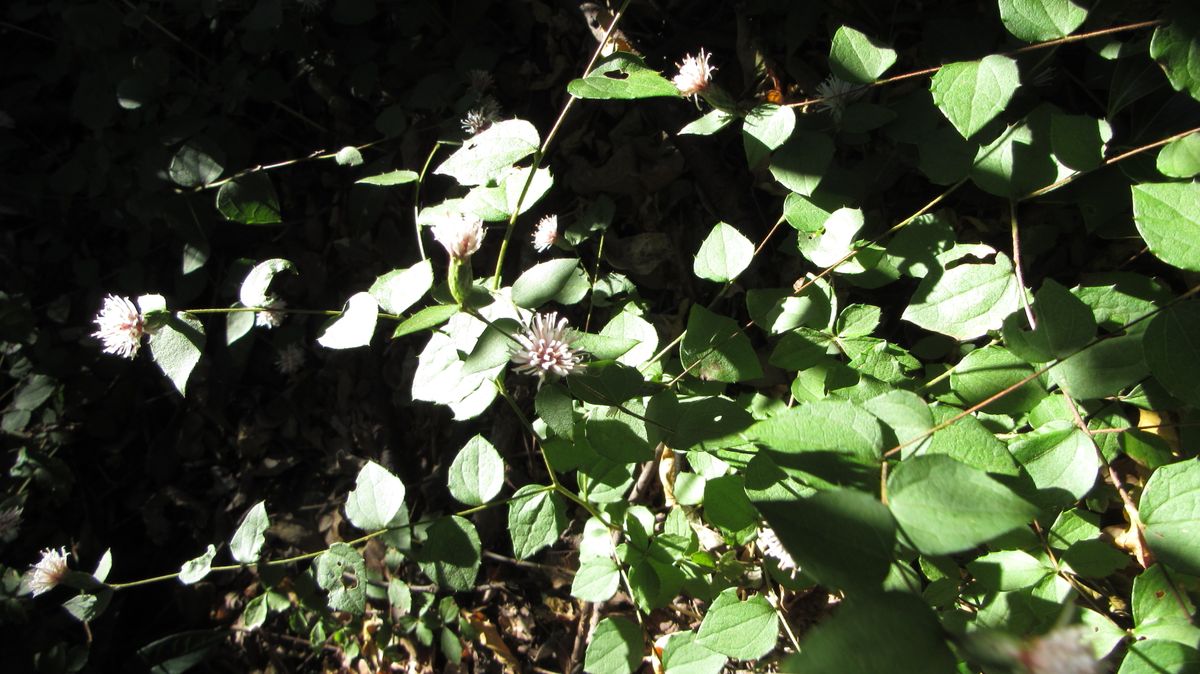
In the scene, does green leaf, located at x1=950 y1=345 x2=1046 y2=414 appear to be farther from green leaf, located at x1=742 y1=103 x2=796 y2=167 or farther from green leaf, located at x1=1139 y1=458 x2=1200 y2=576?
green leaf, located at x1=742 y1=103 x2=796 y2=167

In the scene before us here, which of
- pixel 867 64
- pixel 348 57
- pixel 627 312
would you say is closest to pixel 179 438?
pixel 348 57

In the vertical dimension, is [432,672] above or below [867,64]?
below

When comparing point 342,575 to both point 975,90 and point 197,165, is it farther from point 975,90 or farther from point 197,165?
point 975,90

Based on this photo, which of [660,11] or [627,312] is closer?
[627,312]

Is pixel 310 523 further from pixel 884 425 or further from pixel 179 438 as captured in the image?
pixel 884 425

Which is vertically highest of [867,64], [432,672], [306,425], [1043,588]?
[867,64]

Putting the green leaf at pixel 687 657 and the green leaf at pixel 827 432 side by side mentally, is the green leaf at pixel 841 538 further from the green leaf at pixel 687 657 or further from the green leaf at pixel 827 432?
the green leaf at pixel 687 657

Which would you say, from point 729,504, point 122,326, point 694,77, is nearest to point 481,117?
point 694,77

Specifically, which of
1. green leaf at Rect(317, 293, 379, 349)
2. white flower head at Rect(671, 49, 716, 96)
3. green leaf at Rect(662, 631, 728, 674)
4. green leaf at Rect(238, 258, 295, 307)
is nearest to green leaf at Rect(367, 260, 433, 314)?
green leaf at Rect(317, 293, 379, 349)
